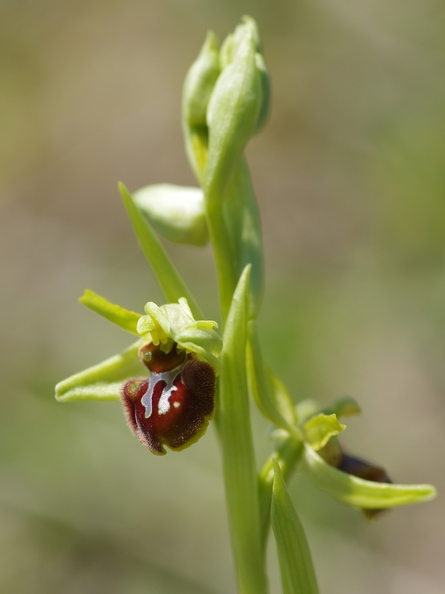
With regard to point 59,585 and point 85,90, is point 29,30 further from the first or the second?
point 59,585

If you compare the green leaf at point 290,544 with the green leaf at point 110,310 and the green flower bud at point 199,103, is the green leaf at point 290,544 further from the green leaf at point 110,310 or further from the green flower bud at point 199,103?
the green flower bud at point 199,103

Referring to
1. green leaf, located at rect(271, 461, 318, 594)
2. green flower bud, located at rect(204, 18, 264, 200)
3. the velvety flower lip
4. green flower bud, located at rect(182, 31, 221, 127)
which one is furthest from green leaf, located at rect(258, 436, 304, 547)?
green flower bud, located at rect(182, 31, 221, 127)

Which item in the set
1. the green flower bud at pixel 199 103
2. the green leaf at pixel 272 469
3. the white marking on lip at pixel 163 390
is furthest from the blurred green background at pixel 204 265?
the white marking on lip at pixel 163 390

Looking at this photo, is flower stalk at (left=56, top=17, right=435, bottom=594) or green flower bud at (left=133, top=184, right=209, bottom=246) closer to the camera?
flower stalk at (left=56, top=17, right=435, bottom=594)

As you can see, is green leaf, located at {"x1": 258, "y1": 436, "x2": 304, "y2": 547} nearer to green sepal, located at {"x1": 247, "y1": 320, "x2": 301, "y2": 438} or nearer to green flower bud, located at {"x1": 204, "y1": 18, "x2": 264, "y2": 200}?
green sepal, located at {"x1": 247, "y1": 320, "x2": 301, "y2": 438}

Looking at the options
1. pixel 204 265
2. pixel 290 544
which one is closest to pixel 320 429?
pixel 290 544

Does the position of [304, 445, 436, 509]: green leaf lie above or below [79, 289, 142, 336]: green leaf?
below
